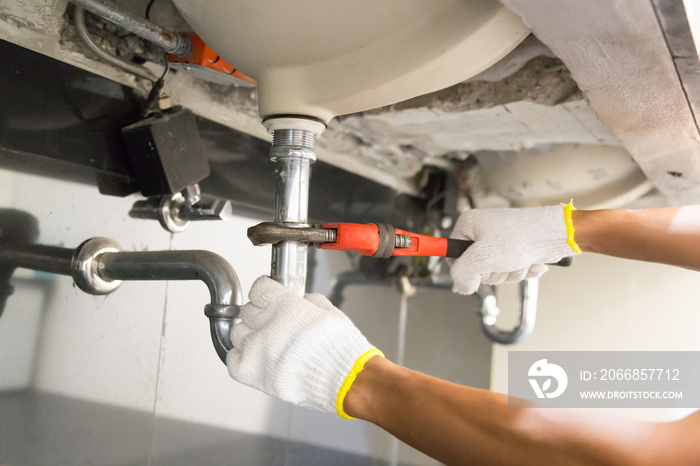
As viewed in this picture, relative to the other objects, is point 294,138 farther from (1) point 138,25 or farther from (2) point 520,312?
(2) point 520,312

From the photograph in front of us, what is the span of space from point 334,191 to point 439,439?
765 millimetres

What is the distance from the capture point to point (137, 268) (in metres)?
0.64

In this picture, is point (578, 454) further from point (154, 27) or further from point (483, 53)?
point (154, 27)

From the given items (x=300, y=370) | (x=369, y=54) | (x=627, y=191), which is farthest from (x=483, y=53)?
(x=627, y=191)

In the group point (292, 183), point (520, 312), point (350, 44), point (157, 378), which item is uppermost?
point (350, 44)

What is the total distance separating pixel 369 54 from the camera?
55 cm

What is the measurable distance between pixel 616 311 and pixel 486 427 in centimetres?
136

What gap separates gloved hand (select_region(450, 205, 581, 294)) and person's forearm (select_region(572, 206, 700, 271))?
1.0 inches

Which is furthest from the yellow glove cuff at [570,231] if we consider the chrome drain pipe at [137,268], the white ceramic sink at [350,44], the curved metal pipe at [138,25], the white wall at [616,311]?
the white wall at [616,311]

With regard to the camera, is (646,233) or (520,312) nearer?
(646,233)

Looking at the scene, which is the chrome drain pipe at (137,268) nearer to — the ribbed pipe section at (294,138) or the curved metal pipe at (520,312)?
the ribbed pipe section at (294,138)

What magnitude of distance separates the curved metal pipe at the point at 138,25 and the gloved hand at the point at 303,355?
0.35 m

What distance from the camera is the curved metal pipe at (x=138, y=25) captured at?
0.55 m

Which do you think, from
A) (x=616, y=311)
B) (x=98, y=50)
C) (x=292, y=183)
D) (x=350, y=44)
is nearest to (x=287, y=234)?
(x=292, y=183)
